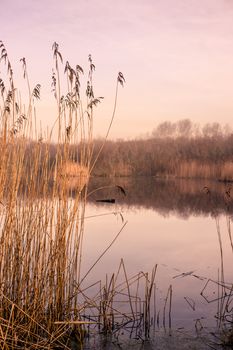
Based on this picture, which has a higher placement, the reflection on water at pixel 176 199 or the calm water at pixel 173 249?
the reflection on water at pixel 176 199

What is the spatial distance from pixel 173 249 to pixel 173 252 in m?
0.23

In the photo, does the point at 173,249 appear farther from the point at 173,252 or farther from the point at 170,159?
the point at 170,159

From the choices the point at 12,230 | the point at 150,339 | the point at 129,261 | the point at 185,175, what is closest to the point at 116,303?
the point at 150,339

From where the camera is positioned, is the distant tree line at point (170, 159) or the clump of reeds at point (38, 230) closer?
the clump of reeds at point (38, 230)

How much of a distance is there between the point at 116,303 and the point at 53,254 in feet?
4.16

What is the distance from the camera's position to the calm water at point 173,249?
363 cm

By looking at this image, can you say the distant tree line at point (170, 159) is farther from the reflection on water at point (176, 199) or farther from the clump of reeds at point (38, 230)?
the clump of reeds at point (38, 230)

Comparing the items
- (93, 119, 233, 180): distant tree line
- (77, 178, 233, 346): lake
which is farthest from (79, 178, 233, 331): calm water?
(93, 119, 233, 180): distant tree line

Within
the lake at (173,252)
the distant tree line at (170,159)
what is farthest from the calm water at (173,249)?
the distant tree line at (170,159)

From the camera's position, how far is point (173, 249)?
6480 millimetres

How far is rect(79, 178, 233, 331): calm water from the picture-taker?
363 centimetres

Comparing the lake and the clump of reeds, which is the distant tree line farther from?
the clump of reeds

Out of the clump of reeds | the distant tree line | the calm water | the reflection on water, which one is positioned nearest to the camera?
the clump of reeds

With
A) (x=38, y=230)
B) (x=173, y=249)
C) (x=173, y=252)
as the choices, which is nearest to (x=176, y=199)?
(x=173, y=249)
